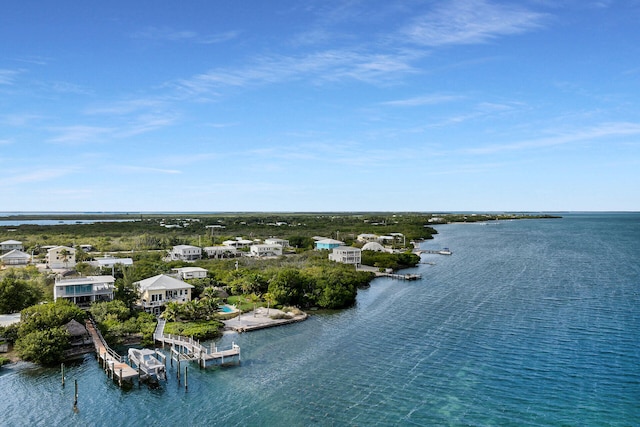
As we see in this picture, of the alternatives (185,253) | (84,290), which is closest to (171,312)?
(84,290)

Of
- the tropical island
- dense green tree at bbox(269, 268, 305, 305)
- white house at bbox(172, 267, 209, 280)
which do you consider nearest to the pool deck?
the tropical island

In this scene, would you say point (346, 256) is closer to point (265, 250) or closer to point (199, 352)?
point (265, 250)

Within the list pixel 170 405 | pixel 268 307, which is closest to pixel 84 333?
pixel 170 405

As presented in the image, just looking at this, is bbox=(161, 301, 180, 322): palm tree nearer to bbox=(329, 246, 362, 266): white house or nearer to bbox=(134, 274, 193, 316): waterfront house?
bbox=(134, 274, 193, 316): waterfront house

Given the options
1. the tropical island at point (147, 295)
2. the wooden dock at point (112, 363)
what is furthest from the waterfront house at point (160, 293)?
the wooden dock at point (112, 363)

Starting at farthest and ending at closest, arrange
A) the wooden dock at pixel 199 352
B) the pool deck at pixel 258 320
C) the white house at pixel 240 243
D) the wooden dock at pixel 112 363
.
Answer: the white house at pixel 240 243 → the pool deck at pixel 258 320 → the wooden dock at pixel 199 352 → the wooden dock at pixel 112 363

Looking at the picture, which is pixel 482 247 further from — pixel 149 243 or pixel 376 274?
pixel 149 243

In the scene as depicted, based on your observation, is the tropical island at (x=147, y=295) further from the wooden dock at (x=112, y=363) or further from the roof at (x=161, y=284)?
the wooden dock at (x=112, y=363)
